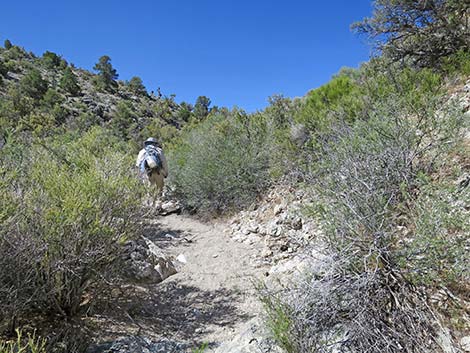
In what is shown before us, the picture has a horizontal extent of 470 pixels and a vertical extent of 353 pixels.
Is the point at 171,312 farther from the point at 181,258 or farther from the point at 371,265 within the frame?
the point at 371,265

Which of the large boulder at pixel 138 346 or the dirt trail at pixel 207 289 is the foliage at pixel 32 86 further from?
the large boulder at pixel 138 346

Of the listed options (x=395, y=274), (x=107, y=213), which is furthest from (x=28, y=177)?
(x=395, y=274)

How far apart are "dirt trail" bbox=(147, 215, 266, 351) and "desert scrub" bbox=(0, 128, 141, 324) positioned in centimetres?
87

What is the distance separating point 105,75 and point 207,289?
1369 inches

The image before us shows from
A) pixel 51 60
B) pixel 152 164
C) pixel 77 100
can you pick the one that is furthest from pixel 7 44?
pixel 152 164

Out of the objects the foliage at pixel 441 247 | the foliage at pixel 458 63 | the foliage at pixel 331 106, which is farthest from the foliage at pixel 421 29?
the foliage at pixel 441 247

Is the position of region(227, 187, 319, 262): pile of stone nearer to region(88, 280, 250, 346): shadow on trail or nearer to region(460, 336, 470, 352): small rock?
region(88, 280, 250, 346): shadow on trail

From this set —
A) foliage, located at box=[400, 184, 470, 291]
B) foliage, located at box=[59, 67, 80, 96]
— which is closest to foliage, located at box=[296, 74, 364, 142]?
foliage, located at box=[400, 184, 470, 291]

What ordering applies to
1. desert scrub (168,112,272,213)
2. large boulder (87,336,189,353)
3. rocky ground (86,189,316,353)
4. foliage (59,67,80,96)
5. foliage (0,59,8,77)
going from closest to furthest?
large boulder (87,336,189,353)
rocky ground (86,189,316,353)
desert scrub (168,112,272,213)
foliage (0,59,8,77)
foliage (59,67,80,96)

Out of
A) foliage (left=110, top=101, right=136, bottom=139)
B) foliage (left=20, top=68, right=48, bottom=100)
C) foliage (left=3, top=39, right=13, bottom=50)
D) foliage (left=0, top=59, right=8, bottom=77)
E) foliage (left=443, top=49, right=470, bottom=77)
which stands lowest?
foliage (left=443, top=49, right=470, bottom=77)

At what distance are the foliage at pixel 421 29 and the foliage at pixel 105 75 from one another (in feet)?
101

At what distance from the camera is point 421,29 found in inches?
244

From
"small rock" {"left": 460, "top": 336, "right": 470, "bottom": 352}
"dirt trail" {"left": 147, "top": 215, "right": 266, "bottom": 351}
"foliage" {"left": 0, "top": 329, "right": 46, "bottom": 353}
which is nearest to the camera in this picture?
"foliage" {"left": 0, "top": 329, "right": 46, "bottom": 353}

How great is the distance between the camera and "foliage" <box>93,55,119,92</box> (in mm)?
32031
